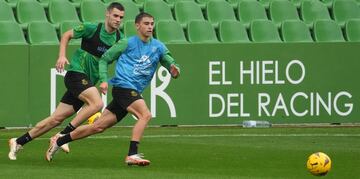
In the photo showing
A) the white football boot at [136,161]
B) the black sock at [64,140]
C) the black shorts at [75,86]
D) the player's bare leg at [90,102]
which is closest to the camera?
the white football boot at [136,161]

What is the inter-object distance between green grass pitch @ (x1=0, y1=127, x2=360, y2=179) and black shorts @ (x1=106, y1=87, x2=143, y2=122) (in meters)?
0.63

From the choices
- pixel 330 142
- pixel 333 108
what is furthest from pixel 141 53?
pixel 333 108

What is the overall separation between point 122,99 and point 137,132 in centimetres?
46

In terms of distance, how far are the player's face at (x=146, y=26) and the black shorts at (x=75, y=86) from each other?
1.15m

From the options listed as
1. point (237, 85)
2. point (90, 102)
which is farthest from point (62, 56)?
point (237, 85)

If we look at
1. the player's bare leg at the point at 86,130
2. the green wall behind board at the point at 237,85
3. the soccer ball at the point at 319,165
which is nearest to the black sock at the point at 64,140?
the player's bare leg at the point at 86,130

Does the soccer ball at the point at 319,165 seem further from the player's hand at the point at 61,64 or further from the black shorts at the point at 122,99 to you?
the player's hand at the point at 61,64

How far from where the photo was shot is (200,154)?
612 inches

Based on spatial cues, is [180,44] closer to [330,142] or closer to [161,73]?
[161,73]

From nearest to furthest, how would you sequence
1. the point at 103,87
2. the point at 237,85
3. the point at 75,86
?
the point at 103,87
the point at 75,86
the point at 237,85

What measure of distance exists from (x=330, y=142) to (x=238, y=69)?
10.6ft

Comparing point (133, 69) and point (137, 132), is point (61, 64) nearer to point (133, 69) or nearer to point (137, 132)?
point (133, 69)

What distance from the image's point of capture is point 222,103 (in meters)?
20.3

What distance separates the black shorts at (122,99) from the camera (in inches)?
546
